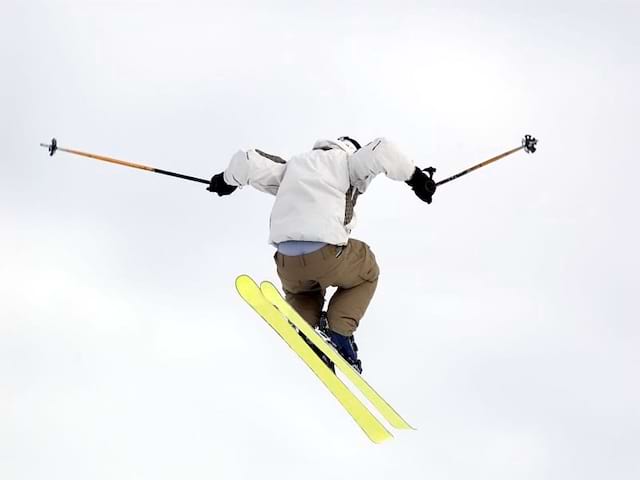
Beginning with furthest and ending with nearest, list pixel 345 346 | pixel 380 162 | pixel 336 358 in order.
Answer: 1. pixel 345 346
2. pixel 336 358
3. pixel 380 162

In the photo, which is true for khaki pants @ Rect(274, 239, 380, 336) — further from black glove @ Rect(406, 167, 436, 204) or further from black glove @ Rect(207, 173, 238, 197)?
black glove @ Rect(207, 173, 238, 197)

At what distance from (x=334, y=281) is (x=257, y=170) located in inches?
34.4

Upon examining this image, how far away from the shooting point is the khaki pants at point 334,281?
5.81m

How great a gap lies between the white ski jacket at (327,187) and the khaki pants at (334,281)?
136 millimetres

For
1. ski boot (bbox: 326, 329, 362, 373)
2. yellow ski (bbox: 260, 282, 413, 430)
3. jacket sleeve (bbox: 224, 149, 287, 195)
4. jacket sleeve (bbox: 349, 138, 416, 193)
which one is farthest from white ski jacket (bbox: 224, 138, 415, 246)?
ski boot (bbox: 326, 329, 362, 373)

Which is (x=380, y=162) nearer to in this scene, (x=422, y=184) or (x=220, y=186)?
(x=422, y=184)

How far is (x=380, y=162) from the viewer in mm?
5695

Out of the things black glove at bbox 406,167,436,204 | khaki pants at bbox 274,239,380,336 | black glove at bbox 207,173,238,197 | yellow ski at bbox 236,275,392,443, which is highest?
black glove at bbox 406,167,436,204

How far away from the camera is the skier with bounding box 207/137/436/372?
225 inches

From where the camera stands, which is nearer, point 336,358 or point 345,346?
point 336,358

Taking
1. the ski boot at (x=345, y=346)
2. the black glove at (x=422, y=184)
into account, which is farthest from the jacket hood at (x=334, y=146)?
the ski boot at (x=345, y=346)

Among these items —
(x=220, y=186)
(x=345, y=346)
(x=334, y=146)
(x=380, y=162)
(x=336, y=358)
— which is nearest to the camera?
(x=380, y=162)

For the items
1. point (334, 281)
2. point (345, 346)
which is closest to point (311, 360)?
point (345, 346)

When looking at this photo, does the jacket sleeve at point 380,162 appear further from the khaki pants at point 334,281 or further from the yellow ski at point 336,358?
the yellow ski at point 336,358
